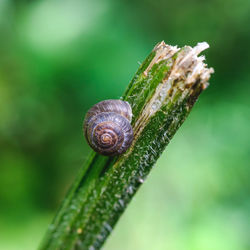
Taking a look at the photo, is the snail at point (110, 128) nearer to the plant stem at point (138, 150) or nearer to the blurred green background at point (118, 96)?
the plant stem at point (138, 150)

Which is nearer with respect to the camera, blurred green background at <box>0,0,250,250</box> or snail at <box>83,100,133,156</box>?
snail at <box>83,100,133,156</box>

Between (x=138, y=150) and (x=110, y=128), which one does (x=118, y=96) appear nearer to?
(x=110, y=128)

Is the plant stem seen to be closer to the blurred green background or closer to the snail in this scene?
the snail

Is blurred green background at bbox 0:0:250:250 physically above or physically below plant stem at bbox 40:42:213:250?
above

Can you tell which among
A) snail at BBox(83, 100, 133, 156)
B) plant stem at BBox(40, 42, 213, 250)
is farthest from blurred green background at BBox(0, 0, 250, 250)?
plant stem at BBox(40, 42, 213, 250)

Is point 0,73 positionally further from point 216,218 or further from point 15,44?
point 216,218

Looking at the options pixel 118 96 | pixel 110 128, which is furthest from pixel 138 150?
pixel 118 96
